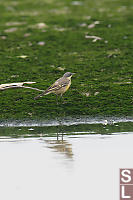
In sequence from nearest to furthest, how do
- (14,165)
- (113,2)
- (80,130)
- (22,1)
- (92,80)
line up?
1. (14,165)
2. (80,130)
3. (92,80)
4. (113,2)
5. (22,1)

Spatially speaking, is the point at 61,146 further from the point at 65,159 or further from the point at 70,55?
the point at 70,55

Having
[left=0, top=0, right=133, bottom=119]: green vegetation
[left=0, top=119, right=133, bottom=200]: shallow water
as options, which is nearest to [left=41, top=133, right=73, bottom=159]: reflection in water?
[left=0, top=119, right=133, bottom=200]: shallow water

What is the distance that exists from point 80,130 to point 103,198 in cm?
446

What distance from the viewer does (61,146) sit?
11.9m

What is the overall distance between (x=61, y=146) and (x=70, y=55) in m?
9.33

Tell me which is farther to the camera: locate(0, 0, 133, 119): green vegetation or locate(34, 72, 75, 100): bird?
locate(0, 0, 133, 119): green vegetation

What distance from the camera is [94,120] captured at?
14.2 meters

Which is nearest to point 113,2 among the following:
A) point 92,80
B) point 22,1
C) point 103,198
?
point 22,1

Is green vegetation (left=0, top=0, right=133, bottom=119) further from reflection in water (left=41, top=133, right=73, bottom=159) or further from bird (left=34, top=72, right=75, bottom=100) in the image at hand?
reflection in water (left=41, top=133, right=73, bottom=159)

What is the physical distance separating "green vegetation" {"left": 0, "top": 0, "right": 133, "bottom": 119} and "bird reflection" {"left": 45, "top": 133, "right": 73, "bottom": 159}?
2277 millimetres

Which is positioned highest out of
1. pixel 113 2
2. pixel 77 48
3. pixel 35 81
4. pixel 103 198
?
pixel 113 2

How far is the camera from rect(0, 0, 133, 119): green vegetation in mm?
15141

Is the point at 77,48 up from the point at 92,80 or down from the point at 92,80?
up

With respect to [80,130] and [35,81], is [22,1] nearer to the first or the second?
[35,81]
